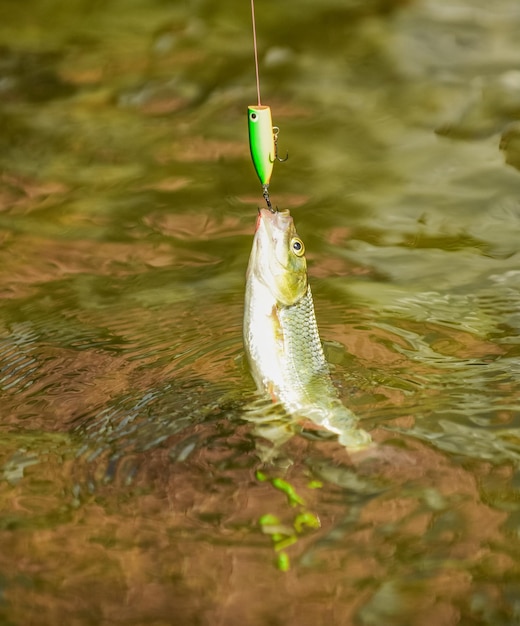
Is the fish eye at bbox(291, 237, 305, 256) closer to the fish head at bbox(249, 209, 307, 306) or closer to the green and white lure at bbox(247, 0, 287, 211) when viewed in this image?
the fish head at bbox(249, 209, 307, 306)

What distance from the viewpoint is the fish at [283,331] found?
2.58 m

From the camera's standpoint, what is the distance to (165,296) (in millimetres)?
3936

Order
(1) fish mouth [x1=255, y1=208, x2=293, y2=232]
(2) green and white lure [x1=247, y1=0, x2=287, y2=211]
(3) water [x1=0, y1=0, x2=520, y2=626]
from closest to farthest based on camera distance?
(3) water [x1=0, y1=0, x2=520, y2=626], (2) green and white lure [x1=247, y1=0, x2=287, y2=211], (1) fish mouth [x1=255, y1=208, x2=293, y2=232]

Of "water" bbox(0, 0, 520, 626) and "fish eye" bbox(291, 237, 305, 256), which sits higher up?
"fish eye" bbox(291, 237, 305, 256)

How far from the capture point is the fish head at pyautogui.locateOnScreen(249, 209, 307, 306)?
2.58 meters

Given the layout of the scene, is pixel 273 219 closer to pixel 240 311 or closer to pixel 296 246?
pixel 296 246

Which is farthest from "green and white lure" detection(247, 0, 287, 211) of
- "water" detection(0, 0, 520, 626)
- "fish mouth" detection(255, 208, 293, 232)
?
"water" detection(0, 0, 520, 626)

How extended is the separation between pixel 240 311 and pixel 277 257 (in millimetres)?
1114

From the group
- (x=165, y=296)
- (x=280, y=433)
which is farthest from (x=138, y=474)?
(x=165, y=296)

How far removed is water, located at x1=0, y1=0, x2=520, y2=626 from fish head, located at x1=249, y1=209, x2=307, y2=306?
1.13 ft

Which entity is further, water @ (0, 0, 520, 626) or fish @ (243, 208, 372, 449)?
fish @ (243, 208, 372, 449)

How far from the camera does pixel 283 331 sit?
2.61 meters

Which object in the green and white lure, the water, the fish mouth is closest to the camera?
the water

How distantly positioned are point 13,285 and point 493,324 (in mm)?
1782
